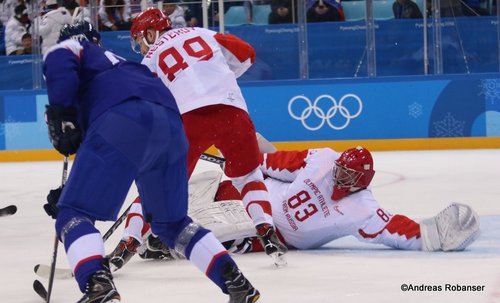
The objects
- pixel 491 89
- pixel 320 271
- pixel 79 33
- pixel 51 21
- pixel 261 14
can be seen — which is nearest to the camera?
pixel 79 33

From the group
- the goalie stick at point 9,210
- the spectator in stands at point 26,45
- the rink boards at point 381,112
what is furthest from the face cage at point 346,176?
the spectator in stands at point 26,45

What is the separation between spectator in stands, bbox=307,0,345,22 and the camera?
10.3m

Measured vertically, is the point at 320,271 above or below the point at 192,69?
below

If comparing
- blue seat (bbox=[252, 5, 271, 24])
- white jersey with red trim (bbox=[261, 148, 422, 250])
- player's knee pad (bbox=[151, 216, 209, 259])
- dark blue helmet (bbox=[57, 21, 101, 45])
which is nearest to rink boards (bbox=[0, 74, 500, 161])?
blue seat (bbox=[252, 5, 271, 24])

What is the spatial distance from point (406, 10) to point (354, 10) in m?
0.49

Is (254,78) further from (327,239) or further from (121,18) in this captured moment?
(327,239)

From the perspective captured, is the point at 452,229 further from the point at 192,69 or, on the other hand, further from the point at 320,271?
the point at 192,69

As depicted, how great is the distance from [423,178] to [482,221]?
2272 millimetres

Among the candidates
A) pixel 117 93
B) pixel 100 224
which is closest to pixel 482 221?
pixel 100 224

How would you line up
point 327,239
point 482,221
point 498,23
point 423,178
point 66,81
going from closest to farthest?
1. point 66,81
2. point 327,239
3. point 482,221
4. point 423,178
5. point 498,23

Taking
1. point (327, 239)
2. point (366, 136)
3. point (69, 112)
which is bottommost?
point (366, 136)

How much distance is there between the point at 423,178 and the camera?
7.97 metres

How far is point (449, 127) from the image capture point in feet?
33.3

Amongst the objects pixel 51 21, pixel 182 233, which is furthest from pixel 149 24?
pixel 51 21
